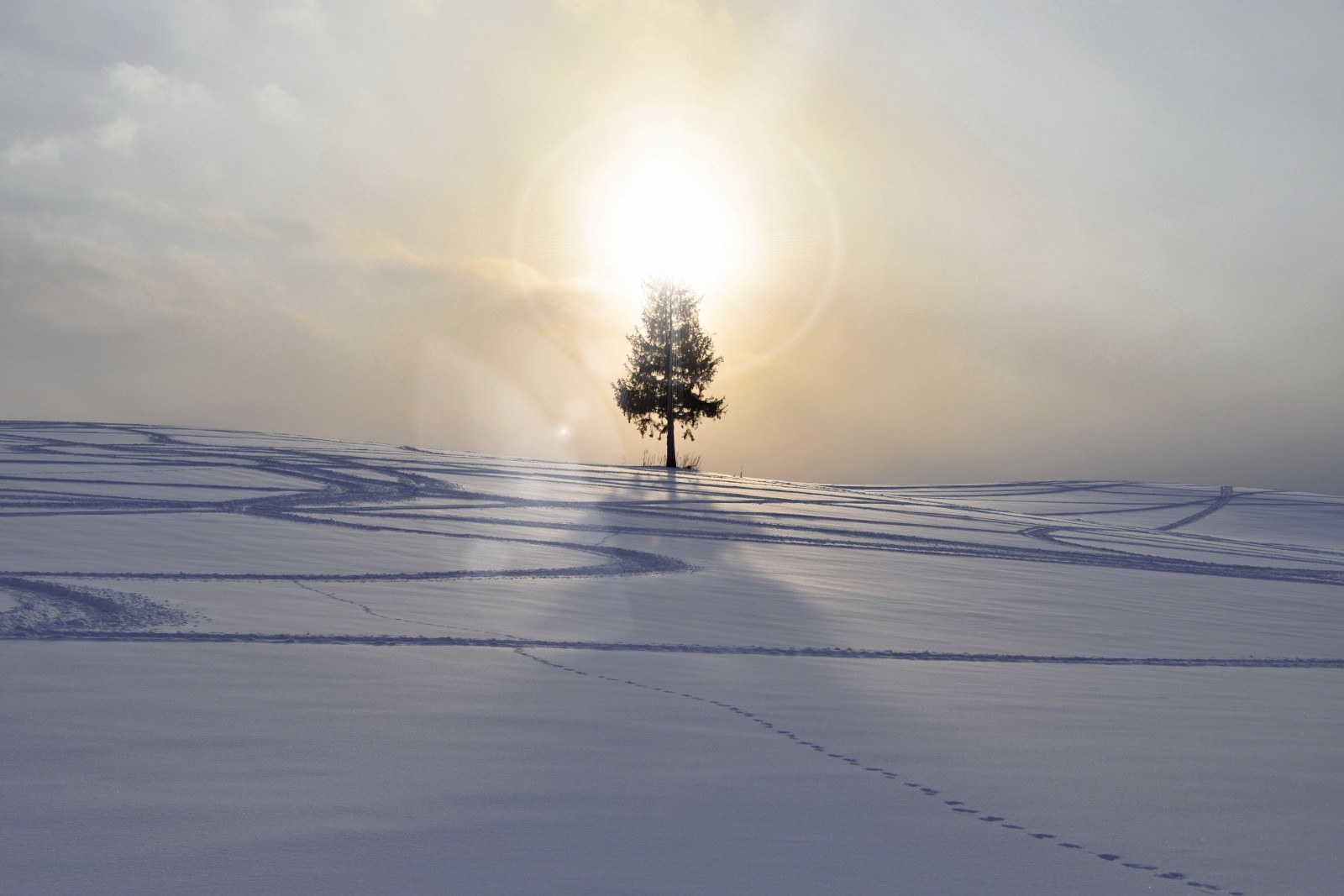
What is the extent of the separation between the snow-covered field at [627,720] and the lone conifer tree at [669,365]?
100 feet

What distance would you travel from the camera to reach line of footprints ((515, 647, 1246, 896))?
3086mm

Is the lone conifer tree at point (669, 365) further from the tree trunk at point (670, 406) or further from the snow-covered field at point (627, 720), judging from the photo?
the snow-covered field at point (627, 720)

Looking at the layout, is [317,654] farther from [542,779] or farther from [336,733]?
[542,779]

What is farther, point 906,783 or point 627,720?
point 627,720

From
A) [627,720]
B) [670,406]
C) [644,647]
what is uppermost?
[670,406]

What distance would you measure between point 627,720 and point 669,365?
124 ft

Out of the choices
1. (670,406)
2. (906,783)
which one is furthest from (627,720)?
(670,406)

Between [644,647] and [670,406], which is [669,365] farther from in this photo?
[644,647]

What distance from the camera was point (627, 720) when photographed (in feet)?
14.6

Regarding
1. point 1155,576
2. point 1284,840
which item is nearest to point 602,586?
point 1284,840

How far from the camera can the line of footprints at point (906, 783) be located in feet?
10.1

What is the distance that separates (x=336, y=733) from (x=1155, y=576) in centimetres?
1013

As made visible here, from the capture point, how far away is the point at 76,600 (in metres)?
6.41

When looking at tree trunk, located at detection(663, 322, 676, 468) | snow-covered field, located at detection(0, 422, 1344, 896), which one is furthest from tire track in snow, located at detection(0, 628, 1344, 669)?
tree trunk, located at detection(663, 322, 676, 468)
